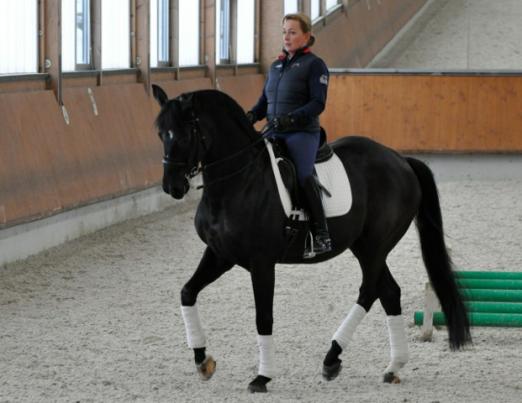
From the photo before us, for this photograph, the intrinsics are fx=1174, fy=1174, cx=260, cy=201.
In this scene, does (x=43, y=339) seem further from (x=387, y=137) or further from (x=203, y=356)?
(x=387, y=137)

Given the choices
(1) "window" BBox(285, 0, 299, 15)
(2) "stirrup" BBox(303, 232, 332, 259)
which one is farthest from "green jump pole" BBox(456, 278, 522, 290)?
(1) "window" BBox(285, 0, 299, 15)

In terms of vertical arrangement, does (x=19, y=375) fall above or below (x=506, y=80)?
Answer: below

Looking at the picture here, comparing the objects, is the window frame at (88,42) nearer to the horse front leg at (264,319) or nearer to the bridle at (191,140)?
the bridle at (191,140)

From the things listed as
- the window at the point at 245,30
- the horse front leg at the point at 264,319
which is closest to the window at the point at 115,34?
the window at the point at 245,30

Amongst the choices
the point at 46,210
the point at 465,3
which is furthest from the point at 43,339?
the point at 465,3

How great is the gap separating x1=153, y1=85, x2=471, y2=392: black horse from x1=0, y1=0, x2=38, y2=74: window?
187 inches

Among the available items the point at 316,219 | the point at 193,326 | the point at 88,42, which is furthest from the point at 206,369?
the point at 88,42

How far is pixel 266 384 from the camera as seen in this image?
6355 mm

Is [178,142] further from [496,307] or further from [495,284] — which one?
[495,284]

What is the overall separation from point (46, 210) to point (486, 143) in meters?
9.90

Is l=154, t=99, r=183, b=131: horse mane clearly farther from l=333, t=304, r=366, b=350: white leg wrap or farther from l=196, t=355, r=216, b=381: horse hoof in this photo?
l=333, t=304, r=366, b=350: white leg wrap

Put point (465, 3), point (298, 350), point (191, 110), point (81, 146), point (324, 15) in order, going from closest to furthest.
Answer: point (191, 110) < point (298, 350) < point (81, 146) < point (324, 15) < point (465, 3)

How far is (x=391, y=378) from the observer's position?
6535 mm

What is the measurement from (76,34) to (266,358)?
7.45 meters
